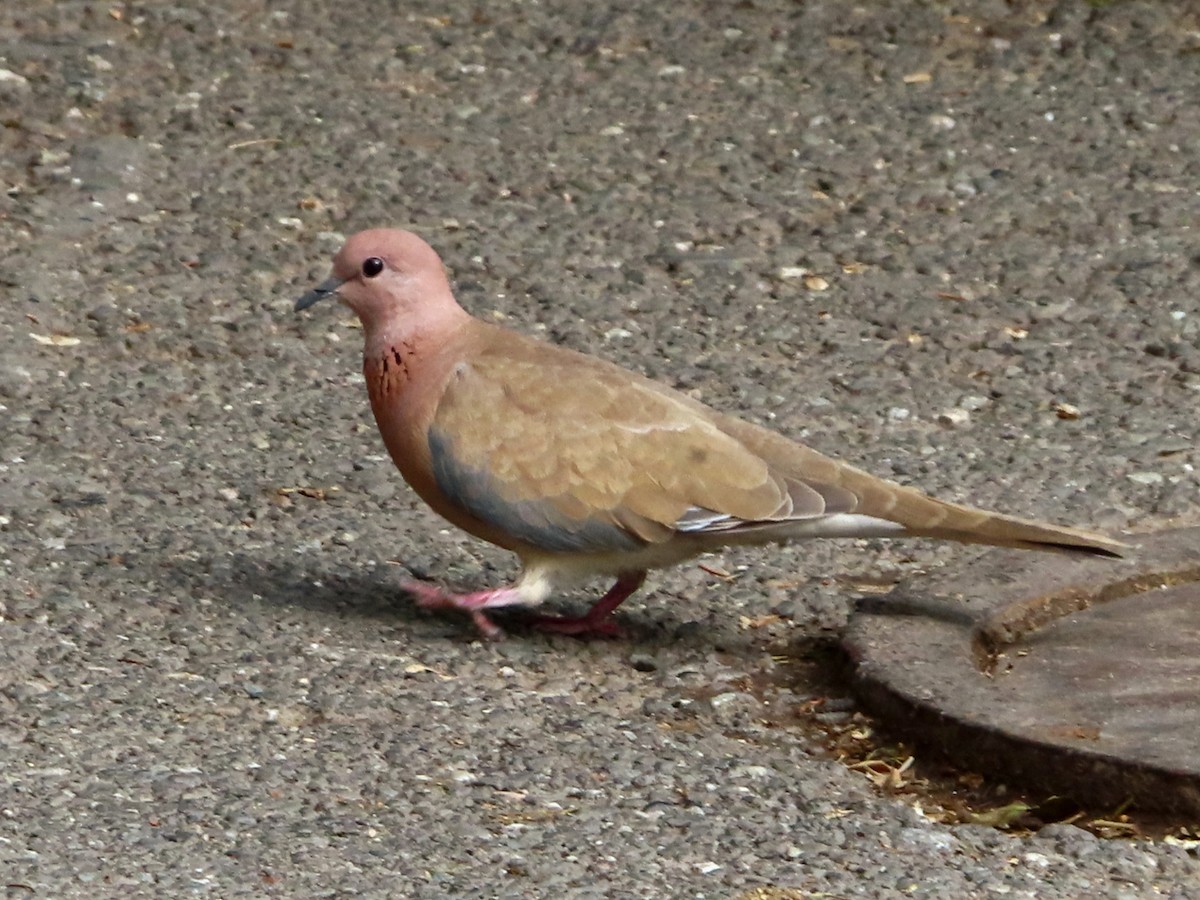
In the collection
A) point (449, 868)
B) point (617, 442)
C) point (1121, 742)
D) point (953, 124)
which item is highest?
point (953, 124)

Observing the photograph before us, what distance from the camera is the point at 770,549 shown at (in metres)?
5.00

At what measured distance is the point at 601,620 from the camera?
4.54 meters

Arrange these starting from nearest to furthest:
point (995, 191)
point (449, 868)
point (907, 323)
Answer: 1. point (449, 868)
2. point (907, 323)
3. point (995, 191)

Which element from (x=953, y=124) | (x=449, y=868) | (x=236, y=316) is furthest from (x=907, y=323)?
(x=449, y=868)

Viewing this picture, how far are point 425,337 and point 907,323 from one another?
221 centimetres

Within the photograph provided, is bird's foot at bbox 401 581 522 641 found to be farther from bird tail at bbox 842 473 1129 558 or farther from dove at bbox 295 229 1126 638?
bird tail at bbox 842 473 1129 558

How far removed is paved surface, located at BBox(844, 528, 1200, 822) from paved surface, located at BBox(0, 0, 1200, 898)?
145 millimetres

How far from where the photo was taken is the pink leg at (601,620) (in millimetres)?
4508

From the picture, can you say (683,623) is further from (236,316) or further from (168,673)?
(236,316)

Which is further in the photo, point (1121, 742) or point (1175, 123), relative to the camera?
point (1175, 123)

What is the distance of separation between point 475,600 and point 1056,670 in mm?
1265

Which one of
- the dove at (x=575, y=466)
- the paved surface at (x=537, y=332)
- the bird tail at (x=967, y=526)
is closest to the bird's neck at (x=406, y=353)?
the dove at (x=575, y=466)

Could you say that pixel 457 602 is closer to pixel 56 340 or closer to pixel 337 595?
pixel 337 595

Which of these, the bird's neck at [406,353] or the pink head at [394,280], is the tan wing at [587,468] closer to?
the bird's neck at [406,353]
